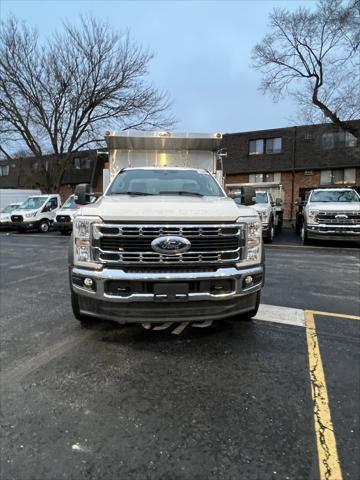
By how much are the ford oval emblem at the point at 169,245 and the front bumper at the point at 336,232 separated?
9.89 m

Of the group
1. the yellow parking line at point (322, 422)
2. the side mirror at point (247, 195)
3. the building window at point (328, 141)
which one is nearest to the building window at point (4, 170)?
the building window at point (328, 141)

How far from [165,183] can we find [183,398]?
3095mm

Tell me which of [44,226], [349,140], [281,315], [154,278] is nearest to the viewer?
[154,278]

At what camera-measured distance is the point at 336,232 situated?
12.0 m

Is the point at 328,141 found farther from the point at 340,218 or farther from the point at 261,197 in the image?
the point at 340,218

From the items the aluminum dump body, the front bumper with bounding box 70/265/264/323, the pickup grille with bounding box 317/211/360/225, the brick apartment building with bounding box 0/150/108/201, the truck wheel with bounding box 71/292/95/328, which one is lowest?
the truck wheel with bounding box 71/292/95/328

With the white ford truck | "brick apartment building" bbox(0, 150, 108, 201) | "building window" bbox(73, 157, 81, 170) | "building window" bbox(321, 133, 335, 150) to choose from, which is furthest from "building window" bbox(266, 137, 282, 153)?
the white ford truck

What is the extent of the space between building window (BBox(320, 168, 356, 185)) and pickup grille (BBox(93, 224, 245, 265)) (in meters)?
26.1

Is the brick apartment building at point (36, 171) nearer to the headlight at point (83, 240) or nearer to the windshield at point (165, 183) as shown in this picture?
the windshield at point (165, 183)

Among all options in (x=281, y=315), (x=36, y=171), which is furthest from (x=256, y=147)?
(x=281, y=315)

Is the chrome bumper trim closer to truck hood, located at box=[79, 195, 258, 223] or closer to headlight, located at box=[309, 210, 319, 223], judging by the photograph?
truck hood, located at box=[79, 195, 258, 223]

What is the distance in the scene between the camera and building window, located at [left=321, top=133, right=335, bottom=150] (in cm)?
2649

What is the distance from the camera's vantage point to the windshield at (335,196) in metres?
13.0

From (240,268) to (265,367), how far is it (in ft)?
3.22
